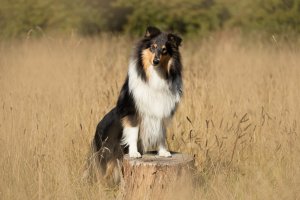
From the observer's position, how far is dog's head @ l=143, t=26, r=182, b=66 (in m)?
4.78

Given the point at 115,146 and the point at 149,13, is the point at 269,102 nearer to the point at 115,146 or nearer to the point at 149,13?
the point at 115,146

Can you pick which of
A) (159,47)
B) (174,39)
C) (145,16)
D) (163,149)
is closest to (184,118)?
(163,149)

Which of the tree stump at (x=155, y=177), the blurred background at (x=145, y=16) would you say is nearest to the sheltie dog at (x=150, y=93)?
the tree stump at (x=155, y=177)

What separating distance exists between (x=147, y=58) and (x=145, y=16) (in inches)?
289

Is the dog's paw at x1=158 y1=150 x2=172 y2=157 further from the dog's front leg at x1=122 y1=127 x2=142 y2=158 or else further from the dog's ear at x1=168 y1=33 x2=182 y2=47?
the dog's ear at x1=168 y1=33 x2=182 y2=47

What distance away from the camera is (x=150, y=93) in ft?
16.3

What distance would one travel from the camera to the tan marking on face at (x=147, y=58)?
4821 mm

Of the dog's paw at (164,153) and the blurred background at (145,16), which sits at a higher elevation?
the blurred background at (145,16)

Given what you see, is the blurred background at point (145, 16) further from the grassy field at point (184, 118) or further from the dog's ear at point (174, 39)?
the dog's ear at point (174, 39)

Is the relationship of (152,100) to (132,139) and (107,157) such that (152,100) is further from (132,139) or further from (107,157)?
(107,157)

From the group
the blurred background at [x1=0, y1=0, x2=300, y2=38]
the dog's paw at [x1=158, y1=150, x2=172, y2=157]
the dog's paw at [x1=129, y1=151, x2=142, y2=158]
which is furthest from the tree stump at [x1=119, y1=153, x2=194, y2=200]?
the blurred background at [x1=0, y1=0, x2=300, y2=38]

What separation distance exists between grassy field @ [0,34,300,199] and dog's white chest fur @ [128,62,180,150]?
30 centimetres

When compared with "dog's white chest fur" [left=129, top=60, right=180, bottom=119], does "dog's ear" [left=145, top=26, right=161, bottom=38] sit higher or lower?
higher

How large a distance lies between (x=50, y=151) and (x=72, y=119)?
3.23 ft
